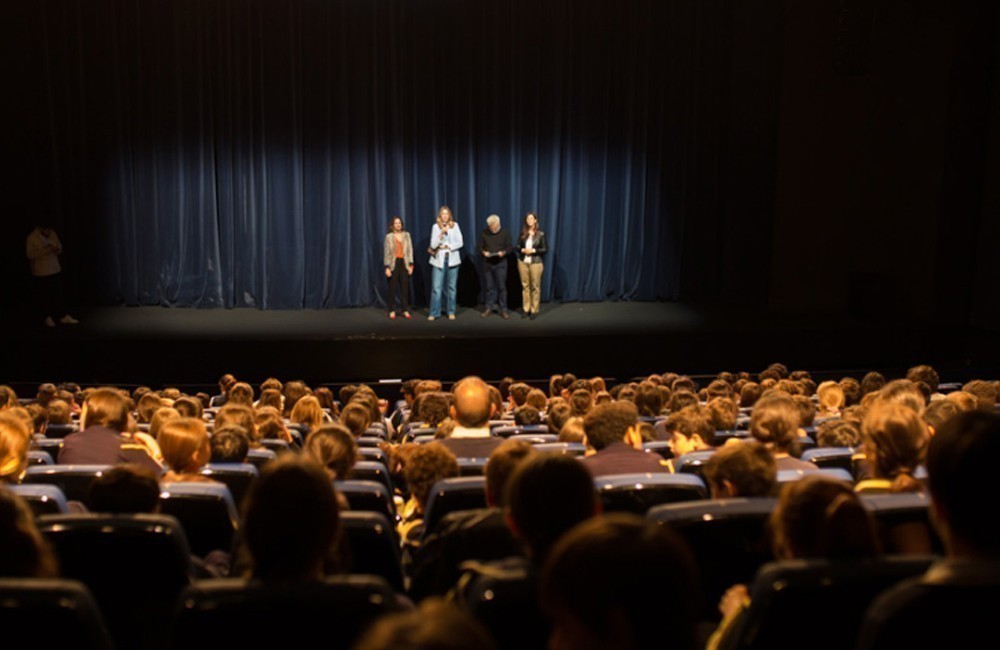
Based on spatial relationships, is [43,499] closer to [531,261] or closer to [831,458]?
[831,458]

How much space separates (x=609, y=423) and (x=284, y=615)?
8.54ft

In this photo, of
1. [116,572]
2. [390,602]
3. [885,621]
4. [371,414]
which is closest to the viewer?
[885,621]

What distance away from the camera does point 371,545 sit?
3.15m

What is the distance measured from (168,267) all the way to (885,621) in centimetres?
1514

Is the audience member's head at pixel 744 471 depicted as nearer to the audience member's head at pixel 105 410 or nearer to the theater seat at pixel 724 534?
the theater seat at pixel 724 534

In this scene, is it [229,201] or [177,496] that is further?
[229,201]

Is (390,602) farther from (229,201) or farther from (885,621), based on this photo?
(229,201)

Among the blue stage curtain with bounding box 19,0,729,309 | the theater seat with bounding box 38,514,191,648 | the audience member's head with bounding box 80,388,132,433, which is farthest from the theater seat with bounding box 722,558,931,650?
the blue stage curtain with bounding box 19,0,729,309

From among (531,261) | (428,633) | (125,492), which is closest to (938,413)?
(125,492)

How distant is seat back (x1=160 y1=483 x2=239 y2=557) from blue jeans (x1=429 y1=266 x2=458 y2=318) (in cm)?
1077

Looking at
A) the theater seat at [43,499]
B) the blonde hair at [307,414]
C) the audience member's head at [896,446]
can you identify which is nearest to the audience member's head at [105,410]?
the blonde hair at [307,414]

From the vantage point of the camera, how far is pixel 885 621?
76.0 inches

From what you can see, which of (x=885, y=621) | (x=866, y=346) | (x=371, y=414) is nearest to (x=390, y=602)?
(x=885, y=621)

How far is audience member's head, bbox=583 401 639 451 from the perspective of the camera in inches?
178
